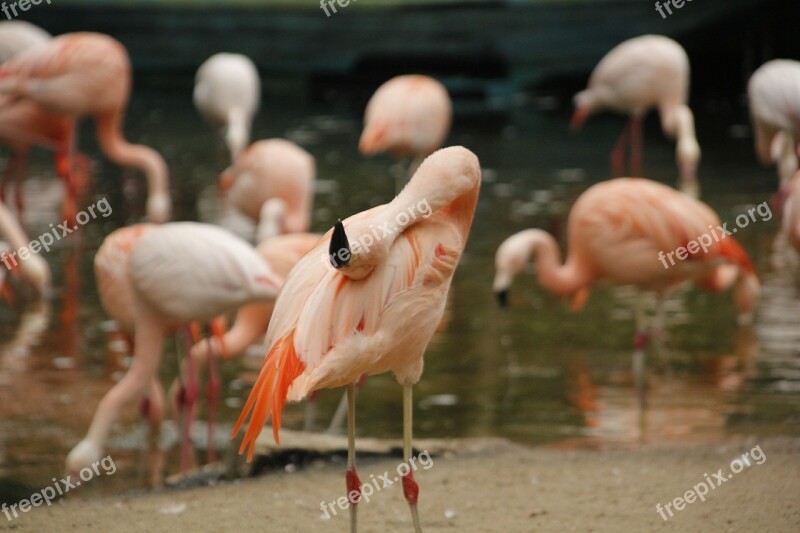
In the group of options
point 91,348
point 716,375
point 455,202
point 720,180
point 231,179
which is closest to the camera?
point 455,202

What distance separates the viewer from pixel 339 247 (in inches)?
126

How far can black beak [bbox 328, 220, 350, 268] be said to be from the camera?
316 centimetres

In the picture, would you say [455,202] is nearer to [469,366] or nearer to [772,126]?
[469,366]

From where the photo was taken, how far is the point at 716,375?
6.04 m

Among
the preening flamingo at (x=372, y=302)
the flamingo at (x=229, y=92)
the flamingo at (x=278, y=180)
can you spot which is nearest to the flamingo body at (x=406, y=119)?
the flamingo at (x=278, y=180)

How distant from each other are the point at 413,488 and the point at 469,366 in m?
2.52

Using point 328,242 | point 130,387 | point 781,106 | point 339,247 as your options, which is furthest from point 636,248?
point 339,247

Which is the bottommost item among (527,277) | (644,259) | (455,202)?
(527,277)

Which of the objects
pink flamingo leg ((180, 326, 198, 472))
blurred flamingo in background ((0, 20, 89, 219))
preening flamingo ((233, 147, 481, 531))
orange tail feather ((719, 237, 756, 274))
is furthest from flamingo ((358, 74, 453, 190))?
preening flamingo ((233, 147, 481, 531))

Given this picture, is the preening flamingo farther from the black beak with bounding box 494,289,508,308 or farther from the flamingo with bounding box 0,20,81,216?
the flamingo with bounding box 0,20,81,216

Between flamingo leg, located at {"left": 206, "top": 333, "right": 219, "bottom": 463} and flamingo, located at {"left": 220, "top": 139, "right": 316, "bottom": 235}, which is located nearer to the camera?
flamingo leg, located at {"left": 206, "top": 333, "right": 219, "bottom": 463}

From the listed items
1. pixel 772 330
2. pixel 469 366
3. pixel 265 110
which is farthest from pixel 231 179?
pixel 265 110

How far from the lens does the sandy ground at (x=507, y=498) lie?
4.16m

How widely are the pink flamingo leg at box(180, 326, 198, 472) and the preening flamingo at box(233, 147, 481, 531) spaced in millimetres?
1575
